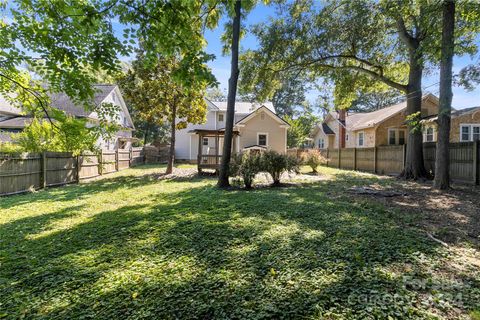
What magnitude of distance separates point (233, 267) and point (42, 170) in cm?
1032

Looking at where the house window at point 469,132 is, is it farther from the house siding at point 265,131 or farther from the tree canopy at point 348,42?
the house siding at point 265,131

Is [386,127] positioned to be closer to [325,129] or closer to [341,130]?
[341,130]

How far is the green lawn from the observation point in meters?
2.52

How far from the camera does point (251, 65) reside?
14.3 metres

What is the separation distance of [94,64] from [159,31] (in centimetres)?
107

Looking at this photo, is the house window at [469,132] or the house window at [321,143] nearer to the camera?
the house window at [469,132]

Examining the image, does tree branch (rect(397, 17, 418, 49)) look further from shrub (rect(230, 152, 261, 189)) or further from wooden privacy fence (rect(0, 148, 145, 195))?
wooden privacy fence (rect(0, 148, 145, 195))

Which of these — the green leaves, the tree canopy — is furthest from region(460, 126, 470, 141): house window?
the green leaves

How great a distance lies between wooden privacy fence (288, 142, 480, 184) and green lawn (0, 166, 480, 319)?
7.11 metres

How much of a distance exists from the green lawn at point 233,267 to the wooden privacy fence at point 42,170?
142 inches

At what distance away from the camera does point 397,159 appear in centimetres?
1516

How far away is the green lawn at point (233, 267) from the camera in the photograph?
2.52 m

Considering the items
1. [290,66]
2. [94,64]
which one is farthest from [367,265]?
[290,66]

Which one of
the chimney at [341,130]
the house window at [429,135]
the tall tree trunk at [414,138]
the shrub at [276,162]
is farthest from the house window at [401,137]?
the shrub at [276,162]
